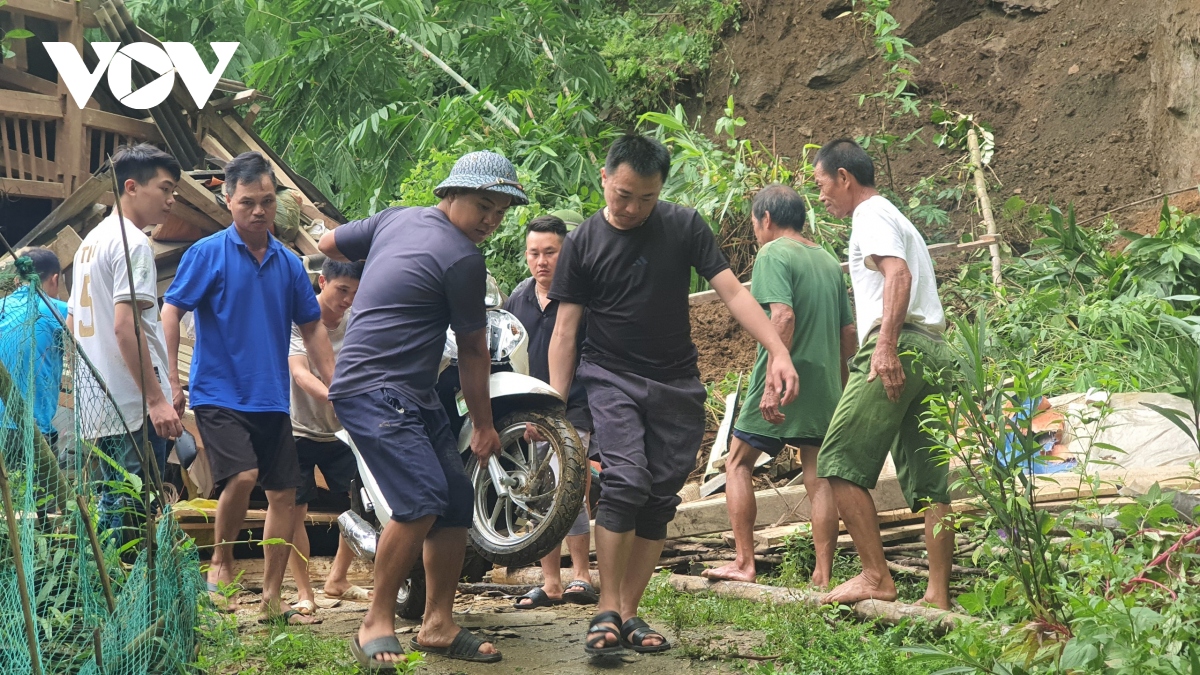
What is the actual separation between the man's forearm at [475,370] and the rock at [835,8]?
9.88 meters

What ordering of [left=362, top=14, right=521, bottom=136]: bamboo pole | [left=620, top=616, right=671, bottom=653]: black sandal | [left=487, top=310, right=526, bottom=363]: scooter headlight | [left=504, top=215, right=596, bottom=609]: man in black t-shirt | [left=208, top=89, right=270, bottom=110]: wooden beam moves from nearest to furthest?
[left=620, top=616, right=671, bottom=653]: black sandal → [left=487, top=310, right=526, bottom=363]: scooter headlight → [left=504, top=215, right=596, bottom=609]: man in black t-shirt → [left=208, top=89, right=270, bottom=110]: wooden beam → [left=362, top=14, right=521, bottom=136]: bamboo pole

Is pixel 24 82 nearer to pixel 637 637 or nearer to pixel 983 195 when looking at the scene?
pixel 637 637

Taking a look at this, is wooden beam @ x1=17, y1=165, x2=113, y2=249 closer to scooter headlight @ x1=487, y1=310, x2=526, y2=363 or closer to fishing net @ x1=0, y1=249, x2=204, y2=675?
scooter headlight @ x1=487, y1=310, x2=526, y2=363

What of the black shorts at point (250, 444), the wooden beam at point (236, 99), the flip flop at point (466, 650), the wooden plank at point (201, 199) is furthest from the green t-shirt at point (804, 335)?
the wooden beam at point (236, 99)

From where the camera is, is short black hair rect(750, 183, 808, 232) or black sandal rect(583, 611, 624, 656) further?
short black hair rect(750, 183, 808, 232)

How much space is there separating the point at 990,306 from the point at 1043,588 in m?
5.80

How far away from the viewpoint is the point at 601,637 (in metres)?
→ 4.55

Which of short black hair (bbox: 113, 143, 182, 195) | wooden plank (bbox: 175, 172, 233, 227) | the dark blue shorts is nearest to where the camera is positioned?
the dark blue shorts

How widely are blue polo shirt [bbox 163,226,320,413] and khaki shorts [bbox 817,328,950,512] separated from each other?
2.54 m

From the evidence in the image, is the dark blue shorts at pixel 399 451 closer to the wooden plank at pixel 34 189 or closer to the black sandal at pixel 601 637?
the black sandal at pixel 601 637

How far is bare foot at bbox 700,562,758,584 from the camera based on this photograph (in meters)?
6.11

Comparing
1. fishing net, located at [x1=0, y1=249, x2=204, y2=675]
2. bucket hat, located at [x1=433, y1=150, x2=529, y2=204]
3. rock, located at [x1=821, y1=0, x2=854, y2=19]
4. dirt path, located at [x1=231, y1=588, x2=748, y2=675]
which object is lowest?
dirt path, located at [x1=231, y1=588, x2=748, y2=675]

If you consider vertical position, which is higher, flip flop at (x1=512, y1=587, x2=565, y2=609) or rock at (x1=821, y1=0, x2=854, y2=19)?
rock at (x1=821, y1=0, x2=854, y2=19)

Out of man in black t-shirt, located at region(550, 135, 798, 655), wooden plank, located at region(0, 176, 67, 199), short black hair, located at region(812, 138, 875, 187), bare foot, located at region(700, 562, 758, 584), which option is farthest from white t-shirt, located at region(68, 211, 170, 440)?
wooden plank, located at region(0, 176, 67, 199)
